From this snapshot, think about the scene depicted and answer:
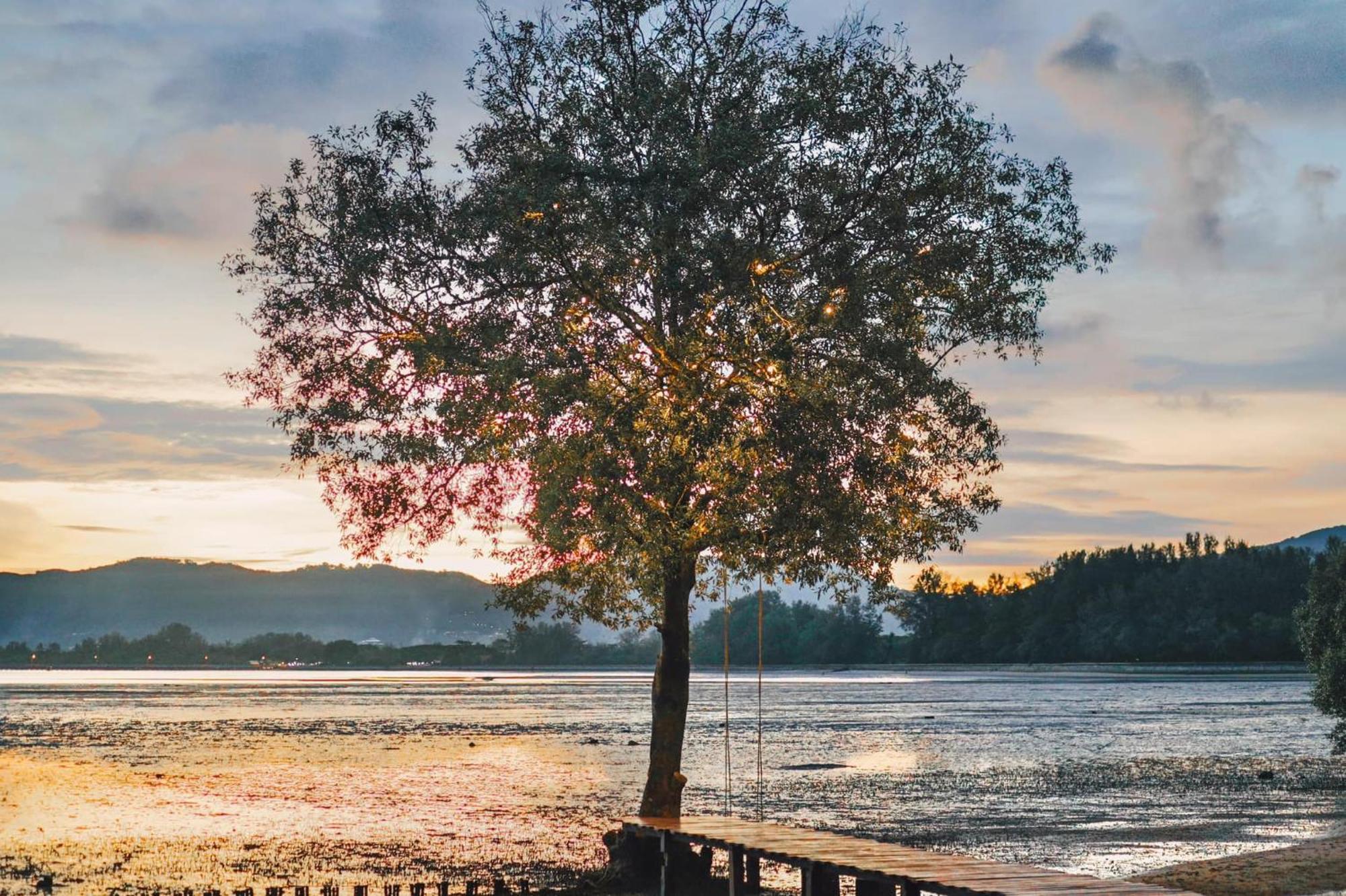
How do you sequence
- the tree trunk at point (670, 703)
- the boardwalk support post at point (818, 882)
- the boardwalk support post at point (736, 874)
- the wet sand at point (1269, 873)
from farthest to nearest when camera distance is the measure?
the tree trunk at point (670, 703) → the wet sand at point (1269, 873) → the boardwalk support post at point (736, 874) → the boardwalk support post at point (818, 882)

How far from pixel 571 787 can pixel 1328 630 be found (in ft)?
81.6

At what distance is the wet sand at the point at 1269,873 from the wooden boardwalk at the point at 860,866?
4.49 meters

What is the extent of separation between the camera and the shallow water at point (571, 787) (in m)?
32.1

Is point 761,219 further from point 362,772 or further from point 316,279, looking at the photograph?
point 362,772

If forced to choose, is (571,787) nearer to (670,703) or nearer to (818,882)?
(670,703)

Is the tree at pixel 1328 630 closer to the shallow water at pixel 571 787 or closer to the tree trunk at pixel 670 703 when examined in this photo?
the shallow water at pixel 571 787

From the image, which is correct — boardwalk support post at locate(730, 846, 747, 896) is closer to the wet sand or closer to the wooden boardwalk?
the wooden boardwalk

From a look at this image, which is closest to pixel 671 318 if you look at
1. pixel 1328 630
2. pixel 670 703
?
pixel 670 703

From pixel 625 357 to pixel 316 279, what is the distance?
21.6 feet

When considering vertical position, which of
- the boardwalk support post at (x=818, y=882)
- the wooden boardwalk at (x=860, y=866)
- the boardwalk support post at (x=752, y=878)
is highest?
the wooden boardwalk at (x=860, y=866)

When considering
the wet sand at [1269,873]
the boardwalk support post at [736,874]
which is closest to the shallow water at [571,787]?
the wet sand at [1269,873]

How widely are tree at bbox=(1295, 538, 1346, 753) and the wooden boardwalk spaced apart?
24912mm

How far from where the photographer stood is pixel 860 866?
59.6 feet

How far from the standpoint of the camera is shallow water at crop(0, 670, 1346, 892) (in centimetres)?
3212
